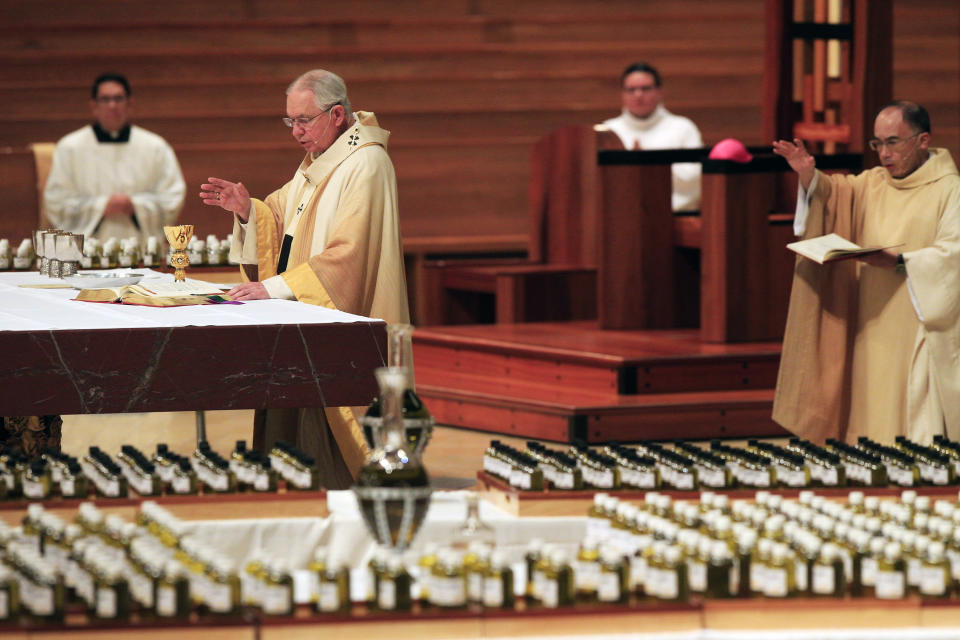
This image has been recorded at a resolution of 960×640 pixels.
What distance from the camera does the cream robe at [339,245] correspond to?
200 inches

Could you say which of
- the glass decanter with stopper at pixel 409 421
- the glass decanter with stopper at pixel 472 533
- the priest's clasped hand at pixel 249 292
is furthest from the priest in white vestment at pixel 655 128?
the glass decanter with stopper at pixel 472 533

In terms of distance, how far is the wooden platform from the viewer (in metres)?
7.11

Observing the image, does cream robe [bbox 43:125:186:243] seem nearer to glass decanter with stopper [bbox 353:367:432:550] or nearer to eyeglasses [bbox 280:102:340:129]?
eyeglasses [bbox 280:102:340:129]

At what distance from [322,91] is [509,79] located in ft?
20.1

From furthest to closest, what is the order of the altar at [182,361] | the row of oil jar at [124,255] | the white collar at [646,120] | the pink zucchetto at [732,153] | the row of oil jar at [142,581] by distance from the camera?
1. the white collar at [646,120]
2. the row of oil jar at [124,255]
3. the pink zucchetto at [732,153]
4. the altar at [182,361]
5. the row of oil jar at [142,581]

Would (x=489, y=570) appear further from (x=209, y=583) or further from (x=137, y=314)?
(x=137, y=314)

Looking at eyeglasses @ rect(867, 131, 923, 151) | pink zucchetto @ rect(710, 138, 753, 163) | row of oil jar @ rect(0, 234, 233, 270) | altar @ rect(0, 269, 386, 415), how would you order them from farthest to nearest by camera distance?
row of oil jar @ rect(0, 234, 233, 270) < pink zucchetto @ rect(710, 138, 753, 163) < eyeglasses @ rect(867, 131, 923, 151) < altar @ rect(0, 269, 386, 415)

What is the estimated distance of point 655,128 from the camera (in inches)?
380

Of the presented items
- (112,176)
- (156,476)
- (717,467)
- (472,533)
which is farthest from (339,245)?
(112,176)

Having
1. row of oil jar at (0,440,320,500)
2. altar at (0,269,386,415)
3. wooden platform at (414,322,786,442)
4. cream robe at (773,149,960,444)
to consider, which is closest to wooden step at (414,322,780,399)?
wooden platform at (414,322,786,442)

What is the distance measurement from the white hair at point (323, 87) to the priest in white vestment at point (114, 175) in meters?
4.02

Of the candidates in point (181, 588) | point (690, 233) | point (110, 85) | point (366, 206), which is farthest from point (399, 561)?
point (110, 85)

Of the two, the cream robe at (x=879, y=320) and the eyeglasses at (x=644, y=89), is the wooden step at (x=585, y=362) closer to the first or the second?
the cream robe at (x=879, y=320)

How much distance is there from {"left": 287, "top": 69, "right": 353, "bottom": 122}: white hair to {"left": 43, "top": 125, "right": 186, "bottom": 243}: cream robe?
4.08m
